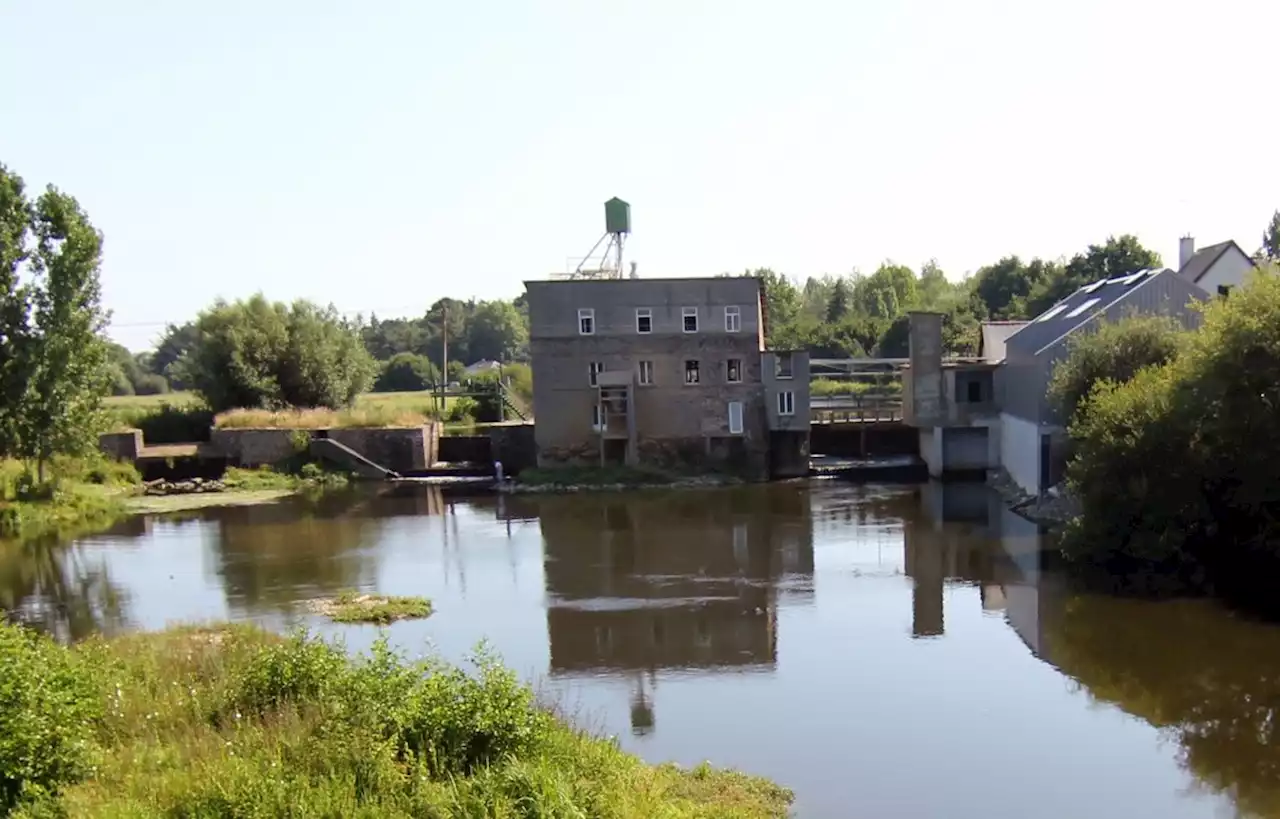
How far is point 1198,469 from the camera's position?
58.2ft

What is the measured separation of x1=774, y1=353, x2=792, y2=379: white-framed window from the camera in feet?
113

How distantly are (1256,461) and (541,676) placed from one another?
13.1 m

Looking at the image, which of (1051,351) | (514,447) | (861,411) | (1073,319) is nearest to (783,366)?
(861,411)

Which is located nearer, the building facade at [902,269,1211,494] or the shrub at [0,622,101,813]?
the shrub at [0,622,101,813]

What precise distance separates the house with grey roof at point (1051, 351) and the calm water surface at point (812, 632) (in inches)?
82.8

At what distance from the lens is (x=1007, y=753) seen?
1130 centimetres

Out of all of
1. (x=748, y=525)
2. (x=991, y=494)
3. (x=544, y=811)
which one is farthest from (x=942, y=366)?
(x=544, y=811)

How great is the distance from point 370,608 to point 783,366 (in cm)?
2012

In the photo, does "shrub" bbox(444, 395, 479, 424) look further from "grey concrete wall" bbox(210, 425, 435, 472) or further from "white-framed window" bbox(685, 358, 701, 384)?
"white-framed window" bbox(685, 358, 701, 384)

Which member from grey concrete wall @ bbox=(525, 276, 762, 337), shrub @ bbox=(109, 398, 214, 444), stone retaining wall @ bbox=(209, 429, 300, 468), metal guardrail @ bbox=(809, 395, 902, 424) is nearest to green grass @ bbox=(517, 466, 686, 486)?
grey concrete wall @ bbox=(525, 276, 762, 337)

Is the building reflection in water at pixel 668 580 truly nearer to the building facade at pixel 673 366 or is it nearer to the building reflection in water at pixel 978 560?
the building reflection in water at pixel 978 560

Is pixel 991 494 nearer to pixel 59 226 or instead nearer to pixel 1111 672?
pixel 1111 672

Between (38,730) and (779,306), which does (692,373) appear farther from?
(779,306)

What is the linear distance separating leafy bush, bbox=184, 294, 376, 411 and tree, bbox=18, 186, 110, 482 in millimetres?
11284
